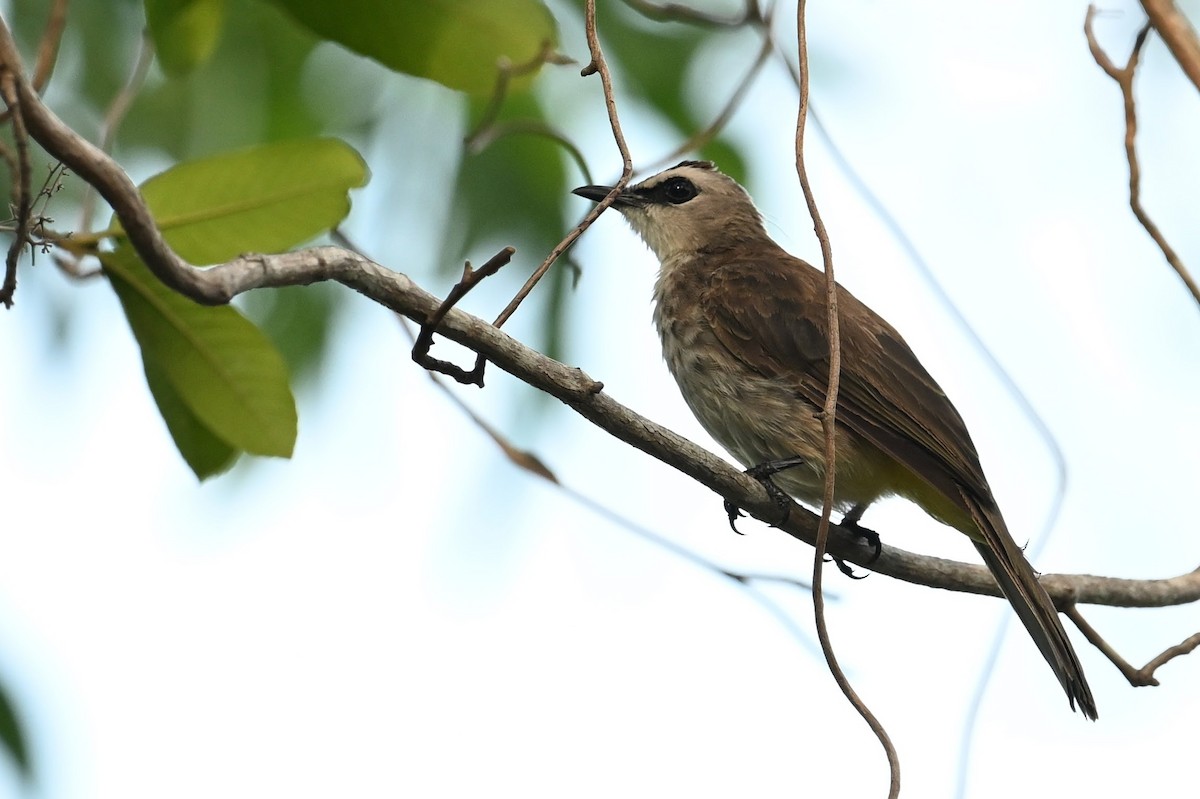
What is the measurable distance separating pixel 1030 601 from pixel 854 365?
103 cm

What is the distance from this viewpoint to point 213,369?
8.90 ft

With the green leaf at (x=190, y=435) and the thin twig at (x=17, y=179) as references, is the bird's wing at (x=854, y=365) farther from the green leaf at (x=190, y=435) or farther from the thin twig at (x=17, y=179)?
the thin twig at (x=17, y=179)

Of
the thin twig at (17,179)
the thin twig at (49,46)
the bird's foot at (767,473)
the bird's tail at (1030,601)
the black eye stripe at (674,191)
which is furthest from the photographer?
the black eye stripe at (674,191)

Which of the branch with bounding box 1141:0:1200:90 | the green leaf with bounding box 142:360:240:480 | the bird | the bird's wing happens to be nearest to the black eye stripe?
the bird

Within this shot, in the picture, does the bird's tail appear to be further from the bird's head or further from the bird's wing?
the bird's head

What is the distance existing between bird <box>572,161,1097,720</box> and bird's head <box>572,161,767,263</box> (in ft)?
1.56

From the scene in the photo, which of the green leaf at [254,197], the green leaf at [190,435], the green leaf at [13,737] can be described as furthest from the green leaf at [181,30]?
the green leaf at [13,737]

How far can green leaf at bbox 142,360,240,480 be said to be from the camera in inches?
110

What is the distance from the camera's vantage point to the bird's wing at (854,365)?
404 centimetres

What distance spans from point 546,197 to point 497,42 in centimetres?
150

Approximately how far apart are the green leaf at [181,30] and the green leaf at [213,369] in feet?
2.00

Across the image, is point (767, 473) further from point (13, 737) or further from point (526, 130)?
point (13, 737)

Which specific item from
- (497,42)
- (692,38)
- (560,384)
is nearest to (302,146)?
(497,42)

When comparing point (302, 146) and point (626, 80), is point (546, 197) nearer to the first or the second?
point (626, 80)
